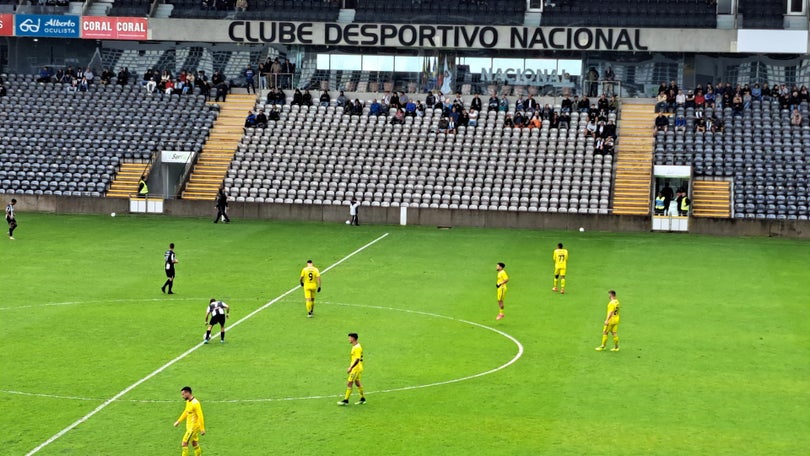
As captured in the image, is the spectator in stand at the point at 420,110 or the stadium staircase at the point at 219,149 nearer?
the stadium staircase at the point at 219,149

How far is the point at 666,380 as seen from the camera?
100ft

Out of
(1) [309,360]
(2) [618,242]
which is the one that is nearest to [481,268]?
(2) [618,242]

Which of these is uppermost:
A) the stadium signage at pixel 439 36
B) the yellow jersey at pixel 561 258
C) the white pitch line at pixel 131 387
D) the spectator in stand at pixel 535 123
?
the stadium signage at pixel 439 36

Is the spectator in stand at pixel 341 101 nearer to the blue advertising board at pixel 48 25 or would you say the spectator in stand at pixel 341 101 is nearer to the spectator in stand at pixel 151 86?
the spectator in stand at pixel 151 86

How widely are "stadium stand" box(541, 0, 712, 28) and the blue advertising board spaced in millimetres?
28738

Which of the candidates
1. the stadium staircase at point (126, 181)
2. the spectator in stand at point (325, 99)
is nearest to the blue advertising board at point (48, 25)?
the stadium staircase at point (126, 181)

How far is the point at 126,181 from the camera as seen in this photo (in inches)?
2667

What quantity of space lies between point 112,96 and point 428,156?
20445 mm

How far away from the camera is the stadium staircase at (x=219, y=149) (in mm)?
67250

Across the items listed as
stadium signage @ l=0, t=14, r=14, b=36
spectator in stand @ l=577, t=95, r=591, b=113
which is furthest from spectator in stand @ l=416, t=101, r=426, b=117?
stadium signage @ l=0, t=14, r=14, b=36

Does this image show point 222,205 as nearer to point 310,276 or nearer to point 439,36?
point 439,36

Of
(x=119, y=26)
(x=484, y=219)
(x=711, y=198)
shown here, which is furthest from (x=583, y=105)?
(x=119, y=26)

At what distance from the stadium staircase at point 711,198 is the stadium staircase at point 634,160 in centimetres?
243

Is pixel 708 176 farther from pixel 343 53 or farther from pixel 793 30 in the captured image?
pixel 343 53
